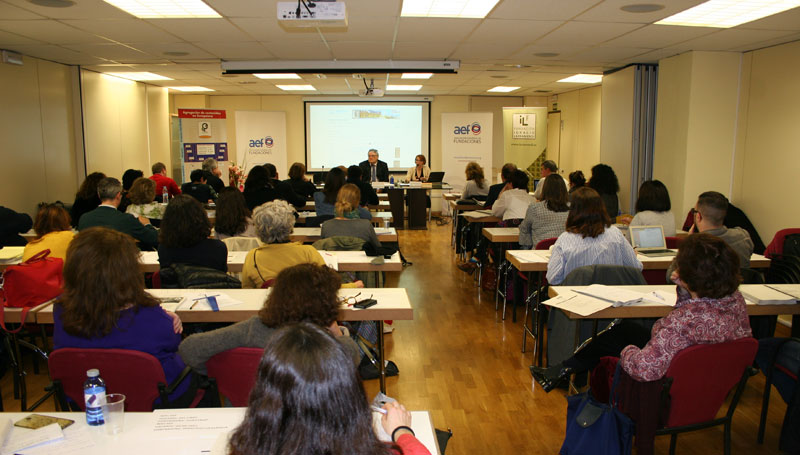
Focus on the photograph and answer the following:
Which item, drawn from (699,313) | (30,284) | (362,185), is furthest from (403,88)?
(699,313)

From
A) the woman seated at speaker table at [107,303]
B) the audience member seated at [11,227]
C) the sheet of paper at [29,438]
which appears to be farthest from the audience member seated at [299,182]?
the sheet of paper at [29,438]

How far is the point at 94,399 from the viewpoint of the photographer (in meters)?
1.83

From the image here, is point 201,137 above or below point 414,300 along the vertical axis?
above

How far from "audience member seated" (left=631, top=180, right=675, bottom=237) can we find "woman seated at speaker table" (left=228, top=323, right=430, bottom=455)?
14.8ft

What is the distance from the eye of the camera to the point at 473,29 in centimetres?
566

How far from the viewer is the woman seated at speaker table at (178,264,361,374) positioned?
213cm

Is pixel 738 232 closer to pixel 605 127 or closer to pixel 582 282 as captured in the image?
pixel 582 282

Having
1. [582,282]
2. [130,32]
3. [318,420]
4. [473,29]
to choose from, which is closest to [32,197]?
[130,32]

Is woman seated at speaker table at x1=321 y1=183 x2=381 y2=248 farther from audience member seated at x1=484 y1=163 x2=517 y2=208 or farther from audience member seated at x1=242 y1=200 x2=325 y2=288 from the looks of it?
audience member seated at x1=484 y1=163 x2=517 y2=208

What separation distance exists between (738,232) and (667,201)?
3.56 ft

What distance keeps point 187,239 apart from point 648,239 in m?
3.59

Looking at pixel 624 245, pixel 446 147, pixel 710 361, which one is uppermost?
pixel 446 147

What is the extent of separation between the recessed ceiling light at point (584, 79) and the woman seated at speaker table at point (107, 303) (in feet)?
28.7

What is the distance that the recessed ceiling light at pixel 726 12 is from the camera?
4.66 metres
